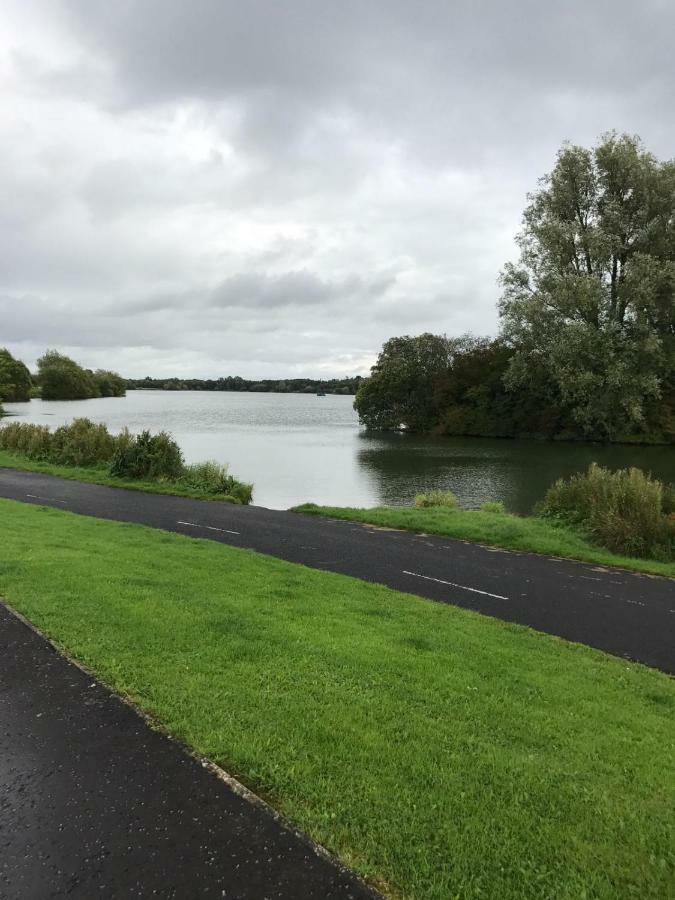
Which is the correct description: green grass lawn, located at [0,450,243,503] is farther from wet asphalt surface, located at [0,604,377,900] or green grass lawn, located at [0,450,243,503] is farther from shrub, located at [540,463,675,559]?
wet asphalt surface, located at [0,604,377,900]

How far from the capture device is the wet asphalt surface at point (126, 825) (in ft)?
8.64

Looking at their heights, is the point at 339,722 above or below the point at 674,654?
above

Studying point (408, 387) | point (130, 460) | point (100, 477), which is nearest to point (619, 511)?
point (130, 460)

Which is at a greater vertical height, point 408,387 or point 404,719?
point 408,387

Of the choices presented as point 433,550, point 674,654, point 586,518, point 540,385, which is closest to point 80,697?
point 674,654

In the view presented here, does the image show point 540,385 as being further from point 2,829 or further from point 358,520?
point 2,829

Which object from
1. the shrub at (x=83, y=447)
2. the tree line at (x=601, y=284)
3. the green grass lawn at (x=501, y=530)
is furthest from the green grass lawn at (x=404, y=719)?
the tree line at (x=601, y=284)

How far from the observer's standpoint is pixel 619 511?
13539 millimetres

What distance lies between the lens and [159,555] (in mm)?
8820

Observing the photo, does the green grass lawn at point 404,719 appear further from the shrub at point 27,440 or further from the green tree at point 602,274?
the green tree at point 602,274

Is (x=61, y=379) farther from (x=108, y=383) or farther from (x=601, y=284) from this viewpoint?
(x=601, y=284)

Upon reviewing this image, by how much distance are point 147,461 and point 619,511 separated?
14.1 metres

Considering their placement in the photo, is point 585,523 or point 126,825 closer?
point 126,825

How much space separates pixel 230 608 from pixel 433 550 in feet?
20.2
